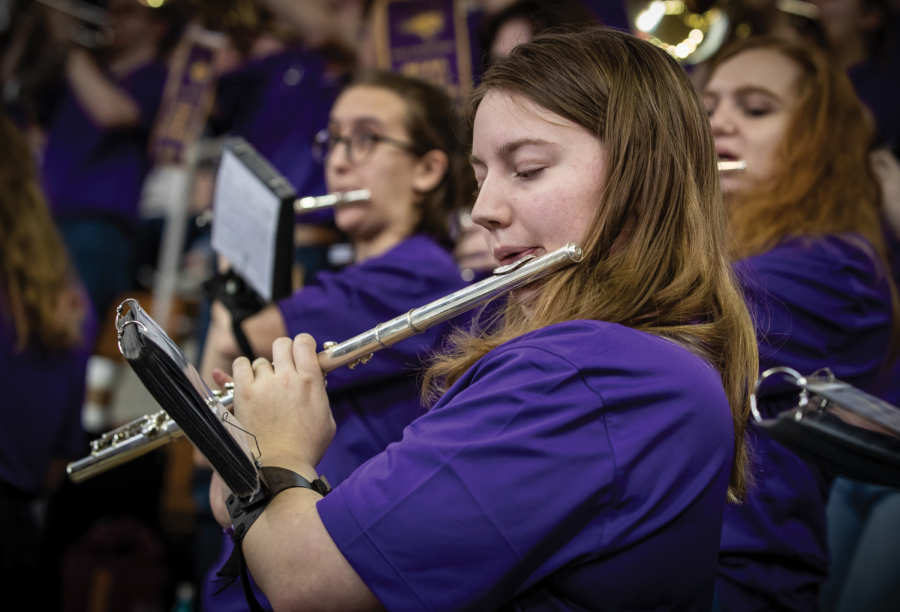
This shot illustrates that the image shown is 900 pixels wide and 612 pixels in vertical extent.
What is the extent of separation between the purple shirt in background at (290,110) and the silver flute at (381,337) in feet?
6.09

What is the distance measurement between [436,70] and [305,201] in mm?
947

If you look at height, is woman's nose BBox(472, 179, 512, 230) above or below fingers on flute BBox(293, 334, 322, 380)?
above

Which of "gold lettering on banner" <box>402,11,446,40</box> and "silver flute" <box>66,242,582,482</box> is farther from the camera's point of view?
"gold lettering on banner" <box>402,11,446,40</box>

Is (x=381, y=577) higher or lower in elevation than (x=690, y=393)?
lower

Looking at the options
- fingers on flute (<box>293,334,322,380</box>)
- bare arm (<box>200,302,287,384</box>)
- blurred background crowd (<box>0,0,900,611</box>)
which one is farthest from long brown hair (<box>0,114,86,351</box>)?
fingers on flute (<box>293,334,322,380</box>)

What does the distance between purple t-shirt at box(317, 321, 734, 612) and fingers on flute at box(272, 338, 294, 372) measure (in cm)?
29

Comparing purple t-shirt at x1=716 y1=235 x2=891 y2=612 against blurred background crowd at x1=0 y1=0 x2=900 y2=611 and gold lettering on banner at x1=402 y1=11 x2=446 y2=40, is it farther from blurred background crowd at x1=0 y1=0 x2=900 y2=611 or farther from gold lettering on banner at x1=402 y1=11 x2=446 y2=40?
gold lettering on banner at x1=402 y1=11 x2=446 y2=40

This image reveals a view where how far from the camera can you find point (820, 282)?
5.53 feet

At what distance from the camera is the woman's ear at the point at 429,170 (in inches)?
89.3

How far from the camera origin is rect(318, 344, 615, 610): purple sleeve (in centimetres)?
89

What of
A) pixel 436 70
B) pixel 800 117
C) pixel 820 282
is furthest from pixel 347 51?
pixel 820 282

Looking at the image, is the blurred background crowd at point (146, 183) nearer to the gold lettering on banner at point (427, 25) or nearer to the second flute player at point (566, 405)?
the gold lettering on banner at point (427, 25)

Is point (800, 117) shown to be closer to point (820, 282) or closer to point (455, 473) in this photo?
point (820, 282)

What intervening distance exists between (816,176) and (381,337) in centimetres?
116
